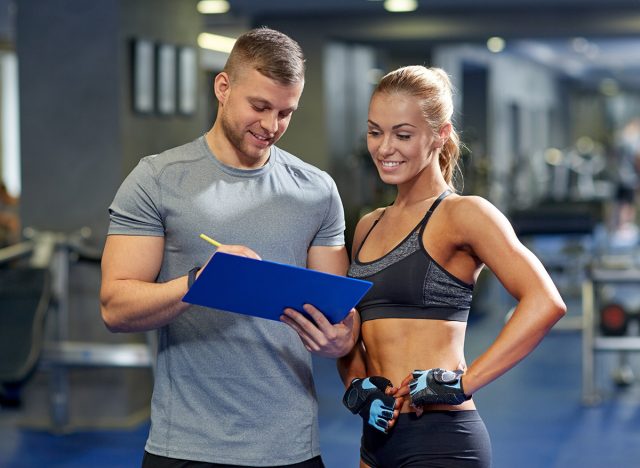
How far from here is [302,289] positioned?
168 cm

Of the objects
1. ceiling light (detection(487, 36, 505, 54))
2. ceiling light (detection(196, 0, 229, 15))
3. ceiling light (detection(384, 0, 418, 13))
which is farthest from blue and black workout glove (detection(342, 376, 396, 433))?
ceiling light (detection(487, 36, 505, 54))

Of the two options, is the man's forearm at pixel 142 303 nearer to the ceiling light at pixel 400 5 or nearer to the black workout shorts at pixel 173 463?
the black workout shorts at pixel 173 463

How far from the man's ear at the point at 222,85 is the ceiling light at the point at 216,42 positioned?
971 cm

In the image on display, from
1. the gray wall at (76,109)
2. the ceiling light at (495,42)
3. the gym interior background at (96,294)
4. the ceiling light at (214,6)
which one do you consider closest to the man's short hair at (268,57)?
the gym interior background at (96,294)

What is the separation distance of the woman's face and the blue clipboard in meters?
0.34

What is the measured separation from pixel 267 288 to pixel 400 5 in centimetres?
794

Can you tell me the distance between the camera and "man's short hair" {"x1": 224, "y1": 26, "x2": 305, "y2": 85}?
181 centimetres

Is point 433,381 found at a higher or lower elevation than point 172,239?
lower

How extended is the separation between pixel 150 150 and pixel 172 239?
3.74m

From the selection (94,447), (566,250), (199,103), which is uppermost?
(199,103)

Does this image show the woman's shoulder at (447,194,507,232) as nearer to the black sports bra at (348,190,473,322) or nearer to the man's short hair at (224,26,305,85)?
the black sports bra at (348,190,473,322)

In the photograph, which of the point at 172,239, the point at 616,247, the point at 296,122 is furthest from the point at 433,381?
the point at 616,247

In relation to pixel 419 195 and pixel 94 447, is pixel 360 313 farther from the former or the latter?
pixel 94 447

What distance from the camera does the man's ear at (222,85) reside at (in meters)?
1.86
